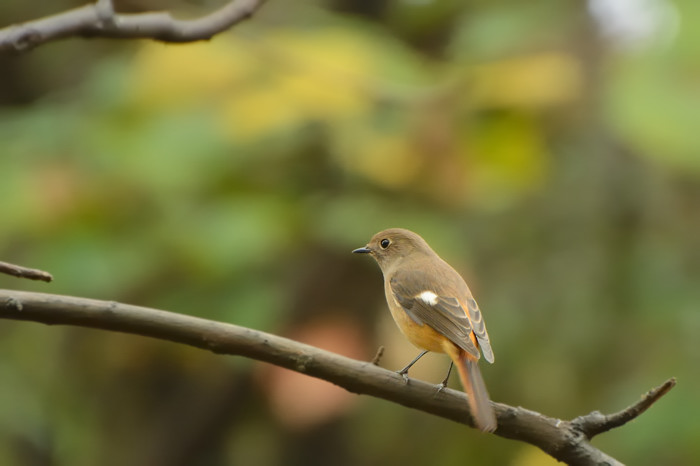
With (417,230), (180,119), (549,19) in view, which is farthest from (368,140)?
(549,19)

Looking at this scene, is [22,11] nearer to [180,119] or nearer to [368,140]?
[180,119]

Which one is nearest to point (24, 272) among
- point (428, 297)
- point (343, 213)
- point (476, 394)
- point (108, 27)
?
point (108, 27)

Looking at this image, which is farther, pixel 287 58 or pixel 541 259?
pixel 541 259

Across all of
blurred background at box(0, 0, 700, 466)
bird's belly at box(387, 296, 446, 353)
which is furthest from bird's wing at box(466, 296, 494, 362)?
blurred background at box(0, 0, 700, 466)

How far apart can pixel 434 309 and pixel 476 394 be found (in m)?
0.79

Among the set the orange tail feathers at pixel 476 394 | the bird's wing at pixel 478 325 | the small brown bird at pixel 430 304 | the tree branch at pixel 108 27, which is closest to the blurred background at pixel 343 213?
the small brown bird at pixel 430 304

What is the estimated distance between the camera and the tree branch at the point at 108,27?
2322mm

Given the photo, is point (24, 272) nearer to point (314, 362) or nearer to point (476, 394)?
point (314, 362)

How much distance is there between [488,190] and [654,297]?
4.38ft

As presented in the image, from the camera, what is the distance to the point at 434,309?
326cm

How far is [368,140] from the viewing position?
4.38 meters

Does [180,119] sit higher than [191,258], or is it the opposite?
[180,119]

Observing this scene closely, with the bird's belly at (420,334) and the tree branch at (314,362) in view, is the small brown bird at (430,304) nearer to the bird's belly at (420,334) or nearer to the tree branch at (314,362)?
the bird's belly at (420,334)

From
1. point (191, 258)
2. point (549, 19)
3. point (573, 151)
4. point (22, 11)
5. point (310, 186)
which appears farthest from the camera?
point (573, 151)
